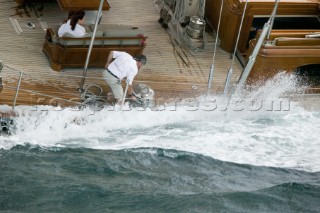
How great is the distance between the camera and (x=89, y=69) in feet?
43.0

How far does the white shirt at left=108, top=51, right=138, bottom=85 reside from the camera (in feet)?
40.2

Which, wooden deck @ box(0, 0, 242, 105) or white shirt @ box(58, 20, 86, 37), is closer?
wooden deck @ box(0, 0, 242, 105)

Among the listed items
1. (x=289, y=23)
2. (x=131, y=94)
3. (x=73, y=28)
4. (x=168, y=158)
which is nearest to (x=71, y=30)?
(x=73, y=28)

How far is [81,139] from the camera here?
1225 centimetres

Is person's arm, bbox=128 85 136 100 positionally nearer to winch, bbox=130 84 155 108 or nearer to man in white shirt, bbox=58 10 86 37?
winch, bbox=130 84 155 108

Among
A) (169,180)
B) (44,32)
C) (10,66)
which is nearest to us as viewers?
(169,180)

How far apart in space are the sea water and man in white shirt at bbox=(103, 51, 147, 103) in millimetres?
389

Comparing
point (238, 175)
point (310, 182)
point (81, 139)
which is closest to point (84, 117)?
point (81, 139)

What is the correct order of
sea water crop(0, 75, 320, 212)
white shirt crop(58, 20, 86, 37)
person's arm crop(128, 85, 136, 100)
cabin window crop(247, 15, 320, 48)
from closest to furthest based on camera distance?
sea water crop(0, 75, 320, 212) < person's arm crop(128, 85, 136, 100) < white shirt crop(58, 20, 86, 37) < cabin window crop(247, 15, 320, 48)

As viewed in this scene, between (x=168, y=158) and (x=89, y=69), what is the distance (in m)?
1.93

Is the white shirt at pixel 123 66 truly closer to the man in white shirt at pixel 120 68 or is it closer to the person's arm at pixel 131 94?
the man in white shirt at pixel 120 68

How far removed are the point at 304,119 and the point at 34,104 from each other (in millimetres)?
4074

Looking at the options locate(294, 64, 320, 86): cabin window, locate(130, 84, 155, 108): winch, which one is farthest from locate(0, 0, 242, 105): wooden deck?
locate(294, 64, 320, 86): cabin window

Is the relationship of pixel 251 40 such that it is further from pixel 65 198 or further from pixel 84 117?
pixel 65 198
